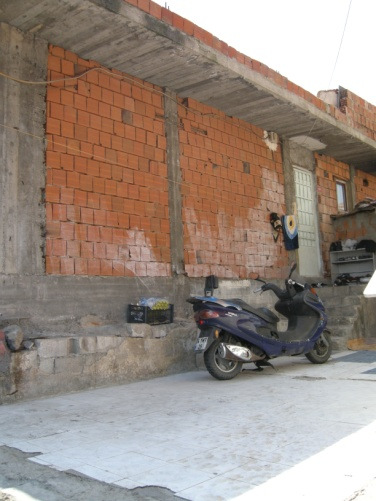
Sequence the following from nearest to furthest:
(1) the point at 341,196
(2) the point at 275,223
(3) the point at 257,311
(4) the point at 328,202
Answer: (3) the point at 257,311 < (2) the point at 275,223 < (4) the point at 328,202 < (1) the point at 341,196

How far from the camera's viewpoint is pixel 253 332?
6637mm

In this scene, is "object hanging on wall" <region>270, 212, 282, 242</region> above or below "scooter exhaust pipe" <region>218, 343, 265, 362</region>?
above

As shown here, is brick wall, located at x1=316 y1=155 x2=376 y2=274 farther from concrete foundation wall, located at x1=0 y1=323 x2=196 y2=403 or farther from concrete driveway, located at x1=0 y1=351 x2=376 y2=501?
concrete driveway, located at x1=0 y1=351 x2=376 y2=501

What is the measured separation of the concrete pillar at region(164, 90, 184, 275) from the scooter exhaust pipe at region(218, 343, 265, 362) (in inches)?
80.8

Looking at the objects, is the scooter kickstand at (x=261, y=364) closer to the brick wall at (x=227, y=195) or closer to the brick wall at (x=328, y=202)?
the brick wall at (x=227, y=195)

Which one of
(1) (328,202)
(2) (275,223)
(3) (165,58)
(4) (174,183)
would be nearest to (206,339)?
(4) (174,183)

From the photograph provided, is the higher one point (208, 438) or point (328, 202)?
point (328, 202)

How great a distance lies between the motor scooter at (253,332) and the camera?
6.45 metres

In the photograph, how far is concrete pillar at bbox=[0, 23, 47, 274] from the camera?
239 inches

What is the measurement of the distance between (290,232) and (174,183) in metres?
3.51

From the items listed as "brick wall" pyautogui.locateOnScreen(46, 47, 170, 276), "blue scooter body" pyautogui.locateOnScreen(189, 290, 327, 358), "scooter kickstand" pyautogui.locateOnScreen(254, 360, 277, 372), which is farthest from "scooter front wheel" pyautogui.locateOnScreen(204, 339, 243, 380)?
"brick wall" pyautogui.locateOnScreen(46, 47, 170, 276)

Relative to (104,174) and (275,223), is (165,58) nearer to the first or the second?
(104,174)

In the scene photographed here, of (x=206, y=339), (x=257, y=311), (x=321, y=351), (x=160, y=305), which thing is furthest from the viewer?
(x=321, y=351)

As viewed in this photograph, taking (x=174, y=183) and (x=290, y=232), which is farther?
(x=290, y=232)
